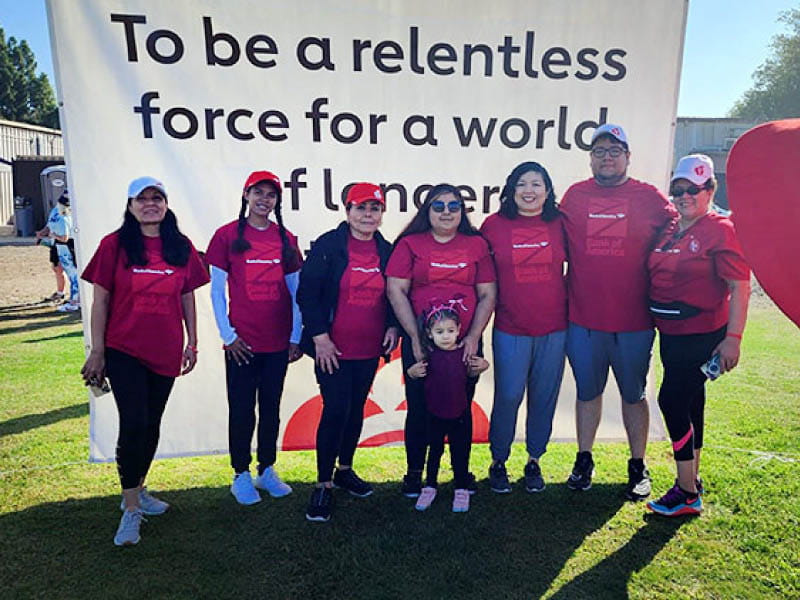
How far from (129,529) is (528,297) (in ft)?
7.13

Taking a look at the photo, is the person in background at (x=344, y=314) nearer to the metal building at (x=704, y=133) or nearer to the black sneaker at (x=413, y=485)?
the black sneaker at (x=413, y=485)

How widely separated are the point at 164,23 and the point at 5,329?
585 centimetres

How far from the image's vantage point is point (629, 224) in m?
2.98

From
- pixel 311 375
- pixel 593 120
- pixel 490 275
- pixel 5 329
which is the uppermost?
pixel 593 120

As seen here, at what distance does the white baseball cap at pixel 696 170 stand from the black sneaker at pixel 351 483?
7.25ft

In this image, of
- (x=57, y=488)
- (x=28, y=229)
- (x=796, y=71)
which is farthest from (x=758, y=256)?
(x=796, y=71)

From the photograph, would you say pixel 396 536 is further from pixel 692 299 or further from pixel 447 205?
pixel 692 299

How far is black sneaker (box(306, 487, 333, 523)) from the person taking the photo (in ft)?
9.64

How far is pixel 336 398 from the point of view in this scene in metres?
2.92

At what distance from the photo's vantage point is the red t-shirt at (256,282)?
290 centimetres

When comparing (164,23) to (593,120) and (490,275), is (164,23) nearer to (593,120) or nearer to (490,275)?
(490,275)

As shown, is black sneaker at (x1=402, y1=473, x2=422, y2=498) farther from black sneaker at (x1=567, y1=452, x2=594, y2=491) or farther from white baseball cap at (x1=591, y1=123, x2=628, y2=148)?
white baseball cap at (x1=591, y1=123, x2=628, y2=148)

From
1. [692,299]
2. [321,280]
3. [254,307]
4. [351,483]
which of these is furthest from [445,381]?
[692,299]

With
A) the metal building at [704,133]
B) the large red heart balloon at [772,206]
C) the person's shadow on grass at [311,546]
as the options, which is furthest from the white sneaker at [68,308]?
the metal building at [704,133]
